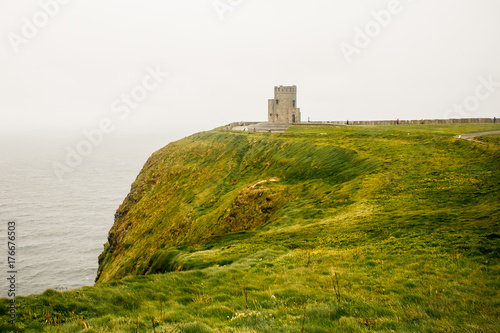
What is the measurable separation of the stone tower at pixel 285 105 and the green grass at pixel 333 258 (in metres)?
43.3

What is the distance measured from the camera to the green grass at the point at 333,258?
9508 millimetres

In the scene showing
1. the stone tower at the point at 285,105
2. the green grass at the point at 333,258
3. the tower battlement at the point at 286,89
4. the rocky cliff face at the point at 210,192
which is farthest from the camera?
the stone tower at the point at 285,105

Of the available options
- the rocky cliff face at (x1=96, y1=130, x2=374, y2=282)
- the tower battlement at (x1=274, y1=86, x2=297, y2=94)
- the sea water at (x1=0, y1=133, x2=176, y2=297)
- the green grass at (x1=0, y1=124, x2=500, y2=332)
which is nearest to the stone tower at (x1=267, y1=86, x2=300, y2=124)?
the tower battlement at (x1=274, y1=86, x2=297, y2=94)

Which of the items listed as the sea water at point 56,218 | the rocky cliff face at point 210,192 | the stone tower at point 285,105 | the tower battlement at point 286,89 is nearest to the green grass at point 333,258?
the rocky cliff face at point 210,192

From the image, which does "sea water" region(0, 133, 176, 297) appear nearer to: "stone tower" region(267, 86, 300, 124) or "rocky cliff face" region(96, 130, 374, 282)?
"rocky cliff face" region(96, 130, 374, 282)

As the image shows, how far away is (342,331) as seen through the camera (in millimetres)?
8641

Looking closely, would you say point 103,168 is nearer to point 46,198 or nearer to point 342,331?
point 46,198

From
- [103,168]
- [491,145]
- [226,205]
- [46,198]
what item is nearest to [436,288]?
[491,145]

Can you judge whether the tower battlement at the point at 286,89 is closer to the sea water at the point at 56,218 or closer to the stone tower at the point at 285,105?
the stone tower at the point at 285,105

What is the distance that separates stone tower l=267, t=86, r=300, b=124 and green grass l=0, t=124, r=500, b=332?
4332 cm

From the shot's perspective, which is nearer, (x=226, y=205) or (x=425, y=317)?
(x=425, y=317)

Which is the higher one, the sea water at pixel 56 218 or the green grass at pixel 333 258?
the green grass at pixel 333 258

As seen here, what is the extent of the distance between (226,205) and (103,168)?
430ft

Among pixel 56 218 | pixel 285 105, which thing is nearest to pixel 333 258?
pixel 285 105
